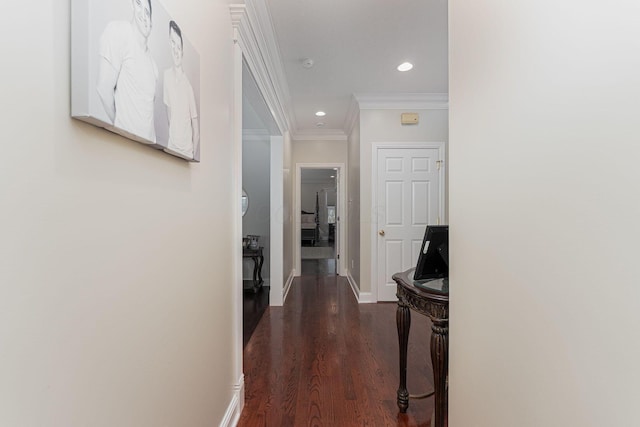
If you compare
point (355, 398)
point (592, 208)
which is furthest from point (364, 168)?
point (592, 208)

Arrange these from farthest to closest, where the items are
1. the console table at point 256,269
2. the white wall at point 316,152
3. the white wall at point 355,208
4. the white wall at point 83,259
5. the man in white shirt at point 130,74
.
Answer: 1. the white wall at point 316,152
2. the console table at point 256,269
3. the white wall at point 355,208
4. the man in white shirt at point 130,74
5. the white wall at point 83,259

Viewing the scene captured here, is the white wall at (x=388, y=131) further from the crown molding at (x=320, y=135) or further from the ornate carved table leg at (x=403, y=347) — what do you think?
the ornate carved table leg at (x=403, y=347)

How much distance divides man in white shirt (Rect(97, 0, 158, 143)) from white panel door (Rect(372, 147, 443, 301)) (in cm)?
341

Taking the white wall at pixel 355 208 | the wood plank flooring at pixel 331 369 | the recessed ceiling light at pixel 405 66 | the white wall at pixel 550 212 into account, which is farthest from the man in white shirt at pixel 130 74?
the white wall at pixel 355 208

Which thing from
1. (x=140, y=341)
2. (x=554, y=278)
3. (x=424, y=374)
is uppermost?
(x=554, y=278)

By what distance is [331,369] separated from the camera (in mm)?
2299

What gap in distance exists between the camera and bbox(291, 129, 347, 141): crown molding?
17.4 ft

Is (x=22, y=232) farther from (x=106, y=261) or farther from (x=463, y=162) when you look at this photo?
(x=463, y=162)

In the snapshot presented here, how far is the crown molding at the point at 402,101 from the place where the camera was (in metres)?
3.81

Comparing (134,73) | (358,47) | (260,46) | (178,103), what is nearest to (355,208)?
(358,47)

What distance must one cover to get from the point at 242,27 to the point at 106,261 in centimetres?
170

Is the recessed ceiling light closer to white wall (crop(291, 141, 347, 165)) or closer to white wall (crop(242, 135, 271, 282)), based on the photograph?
white wall (crop(242, 135, 271, 282))

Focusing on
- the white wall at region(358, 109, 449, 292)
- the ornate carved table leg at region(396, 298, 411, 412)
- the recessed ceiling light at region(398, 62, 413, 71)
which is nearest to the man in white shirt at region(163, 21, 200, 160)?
the ornate carved table leg at region(396, 298, 411, 412)

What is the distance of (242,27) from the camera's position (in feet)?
6.00
